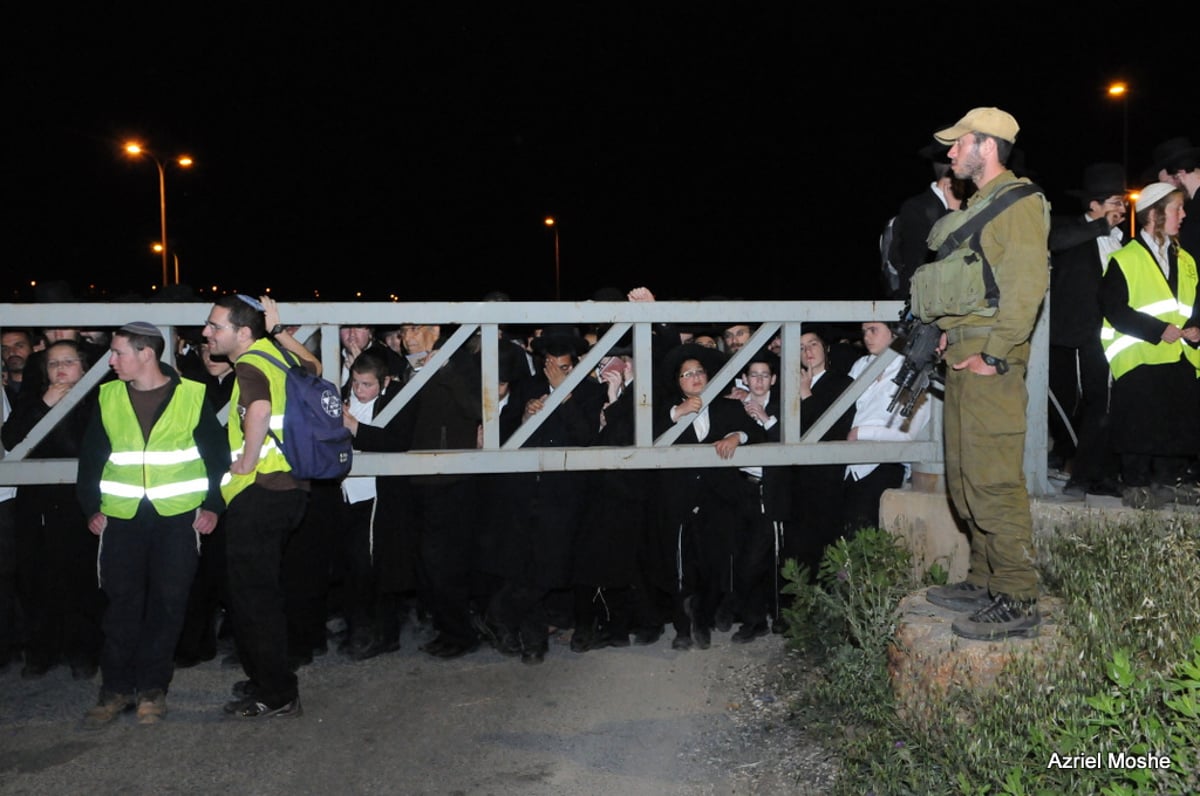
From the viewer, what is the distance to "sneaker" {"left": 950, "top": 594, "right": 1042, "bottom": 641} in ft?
13.6

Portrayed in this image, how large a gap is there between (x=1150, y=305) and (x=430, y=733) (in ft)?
14.0

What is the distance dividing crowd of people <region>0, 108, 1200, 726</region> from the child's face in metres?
0.01

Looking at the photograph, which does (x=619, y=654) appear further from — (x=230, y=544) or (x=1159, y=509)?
(x=1159, y=509)

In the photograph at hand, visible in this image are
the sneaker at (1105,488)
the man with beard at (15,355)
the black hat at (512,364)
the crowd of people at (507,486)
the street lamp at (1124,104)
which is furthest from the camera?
the street lamp at (1124,104)

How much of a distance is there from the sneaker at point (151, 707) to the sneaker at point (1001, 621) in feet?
12.5

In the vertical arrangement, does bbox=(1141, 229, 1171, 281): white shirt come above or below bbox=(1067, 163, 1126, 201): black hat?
below

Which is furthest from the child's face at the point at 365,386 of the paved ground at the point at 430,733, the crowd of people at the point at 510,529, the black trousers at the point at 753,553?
the black trousers at the point at 753,553

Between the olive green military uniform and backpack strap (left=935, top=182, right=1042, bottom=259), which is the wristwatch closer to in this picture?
the olive green military uniform

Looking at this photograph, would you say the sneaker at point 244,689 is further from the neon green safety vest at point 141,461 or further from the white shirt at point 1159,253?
the white shirt at point 1159,253

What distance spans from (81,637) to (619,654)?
122 inches

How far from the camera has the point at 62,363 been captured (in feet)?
19.4

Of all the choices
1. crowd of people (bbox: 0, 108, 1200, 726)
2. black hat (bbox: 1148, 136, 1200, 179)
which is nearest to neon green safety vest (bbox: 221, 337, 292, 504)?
crowd of people (bbox: 0, 108, 1200, 726)

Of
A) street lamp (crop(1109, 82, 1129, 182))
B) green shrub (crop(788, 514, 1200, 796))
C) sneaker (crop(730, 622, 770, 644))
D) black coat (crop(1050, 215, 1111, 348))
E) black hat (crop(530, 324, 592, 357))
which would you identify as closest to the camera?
green shrub (crop(788, 514, 1200, 796))

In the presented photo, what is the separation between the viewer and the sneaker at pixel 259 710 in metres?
5.27
